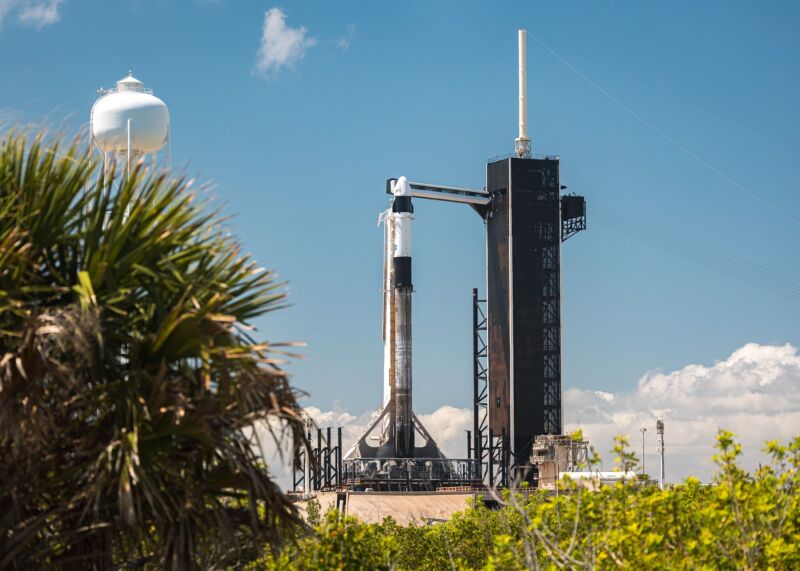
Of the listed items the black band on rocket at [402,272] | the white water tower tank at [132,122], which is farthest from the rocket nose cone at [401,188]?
the white water tower tank at [132,122]

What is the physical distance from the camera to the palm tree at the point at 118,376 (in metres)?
13.8

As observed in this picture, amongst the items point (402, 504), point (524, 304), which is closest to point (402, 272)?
point (524, 304)

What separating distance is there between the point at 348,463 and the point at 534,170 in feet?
73.4

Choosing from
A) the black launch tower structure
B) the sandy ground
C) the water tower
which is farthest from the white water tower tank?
the black launch tower structure

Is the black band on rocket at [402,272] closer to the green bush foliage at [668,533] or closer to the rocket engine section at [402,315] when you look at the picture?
the rocket engine section at [402,315]

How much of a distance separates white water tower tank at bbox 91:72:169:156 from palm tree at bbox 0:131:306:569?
119ft

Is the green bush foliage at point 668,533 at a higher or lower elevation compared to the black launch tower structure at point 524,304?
lower

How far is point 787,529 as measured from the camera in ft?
55.3

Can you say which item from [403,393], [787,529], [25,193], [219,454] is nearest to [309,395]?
[219,454]

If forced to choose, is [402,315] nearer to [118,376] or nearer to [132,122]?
[132,122]

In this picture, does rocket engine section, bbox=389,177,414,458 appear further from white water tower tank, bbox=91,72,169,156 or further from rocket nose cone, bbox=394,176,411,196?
white water tower tank, bbox=91,72,169,156

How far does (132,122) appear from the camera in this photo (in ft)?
165

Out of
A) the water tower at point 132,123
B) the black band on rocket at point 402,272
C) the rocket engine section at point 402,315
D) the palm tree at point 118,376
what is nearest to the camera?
the palm tree at point 118,376

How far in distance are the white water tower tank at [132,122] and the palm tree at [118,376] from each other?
36236mm
